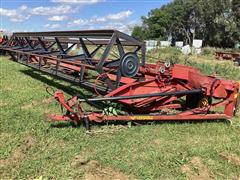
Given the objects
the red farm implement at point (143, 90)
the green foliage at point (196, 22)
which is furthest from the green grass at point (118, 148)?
the green foliage at point (196, 22)

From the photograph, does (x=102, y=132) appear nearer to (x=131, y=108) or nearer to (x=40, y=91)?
(x=131, y=108)

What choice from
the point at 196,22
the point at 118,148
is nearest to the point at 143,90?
the point at 118,148

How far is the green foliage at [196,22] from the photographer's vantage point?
197 feet

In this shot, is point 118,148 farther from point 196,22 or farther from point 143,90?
point 196,22

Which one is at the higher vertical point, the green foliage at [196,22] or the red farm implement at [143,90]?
the green foliage at [196,22]

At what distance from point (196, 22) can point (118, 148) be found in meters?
73.3

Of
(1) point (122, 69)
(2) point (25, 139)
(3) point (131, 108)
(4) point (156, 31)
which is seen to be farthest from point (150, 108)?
(4) point (156, 31)

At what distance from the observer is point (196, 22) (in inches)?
2955

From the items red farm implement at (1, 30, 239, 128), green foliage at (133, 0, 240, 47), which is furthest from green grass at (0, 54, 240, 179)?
green foliage at (133, 0, 240, 47)

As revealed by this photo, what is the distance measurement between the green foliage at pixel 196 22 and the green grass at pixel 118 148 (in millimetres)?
56679

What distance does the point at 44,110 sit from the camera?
23.7ft

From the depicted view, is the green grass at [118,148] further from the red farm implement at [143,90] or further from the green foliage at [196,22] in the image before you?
the green foliage at [196,22]

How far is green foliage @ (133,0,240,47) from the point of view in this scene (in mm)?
59906

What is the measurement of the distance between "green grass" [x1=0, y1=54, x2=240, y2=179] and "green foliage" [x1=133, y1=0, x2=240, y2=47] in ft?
186
